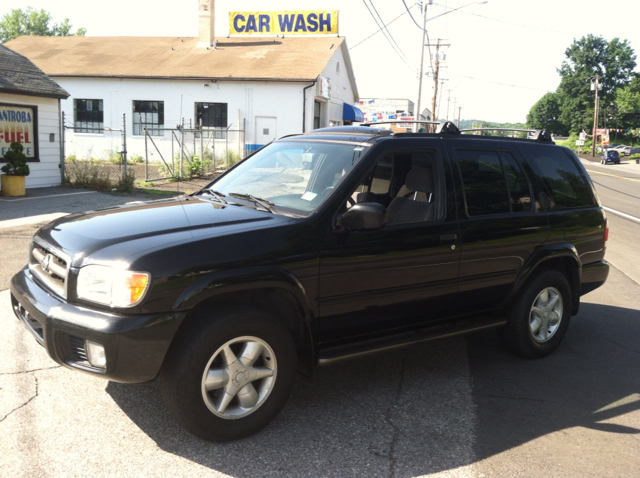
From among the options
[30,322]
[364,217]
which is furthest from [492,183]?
[30,322]

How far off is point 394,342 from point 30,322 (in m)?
2.35

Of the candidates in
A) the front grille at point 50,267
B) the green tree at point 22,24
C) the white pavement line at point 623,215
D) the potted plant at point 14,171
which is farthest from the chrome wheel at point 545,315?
the green tree at point 22,24

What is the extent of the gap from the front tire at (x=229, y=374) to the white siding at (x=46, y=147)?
1495cm

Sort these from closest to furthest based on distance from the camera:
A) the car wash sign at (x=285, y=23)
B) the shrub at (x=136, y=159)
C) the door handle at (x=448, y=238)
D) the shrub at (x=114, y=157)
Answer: the door handle at (x=448, y=238)
the shrub at (x=114, y=157)
the shrub at (x=136, y=159)
the car wash sign at (x=285, y=23)

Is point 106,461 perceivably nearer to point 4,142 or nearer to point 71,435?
point 71,435

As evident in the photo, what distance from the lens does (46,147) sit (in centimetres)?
1681

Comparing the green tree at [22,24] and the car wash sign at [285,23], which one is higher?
the green tree at [22,24]

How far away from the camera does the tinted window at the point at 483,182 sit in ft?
15.1

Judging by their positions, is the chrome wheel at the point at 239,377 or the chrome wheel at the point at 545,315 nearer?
the chrome wheel at the point at 239,377

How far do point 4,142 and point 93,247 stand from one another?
46.6 ft

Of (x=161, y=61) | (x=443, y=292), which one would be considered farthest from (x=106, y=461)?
(x=161, y=61)

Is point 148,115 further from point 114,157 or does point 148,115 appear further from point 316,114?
point 316,114

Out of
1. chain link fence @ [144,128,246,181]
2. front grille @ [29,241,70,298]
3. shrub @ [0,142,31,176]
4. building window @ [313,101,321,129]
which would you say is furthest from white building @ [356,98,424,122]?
front grille @ [29,241,70,298]

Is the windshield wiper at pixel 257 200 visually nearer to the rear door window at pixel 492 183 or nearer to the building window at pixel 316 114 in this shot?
the rear door window at pixel 492 183
